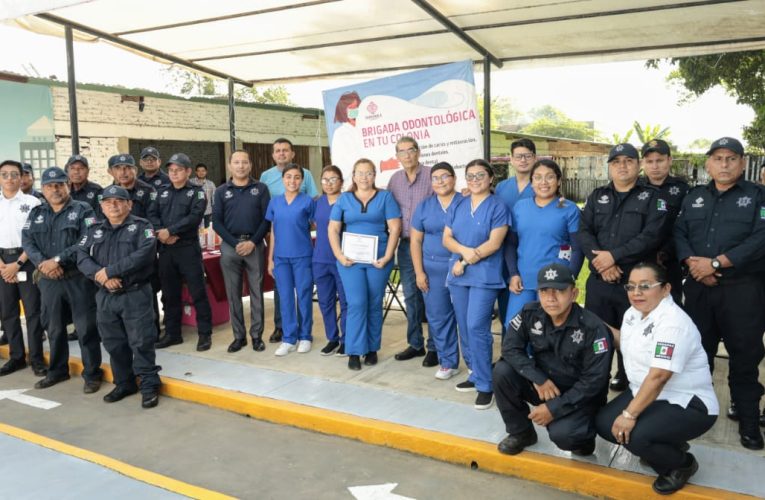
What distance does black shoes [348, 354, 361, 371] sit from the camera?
557 centimetres

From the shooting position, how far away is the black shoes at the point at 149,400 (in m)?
5.17

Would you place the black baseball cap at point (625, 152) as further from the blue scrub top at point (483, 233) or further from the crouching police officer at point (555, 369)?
the crouching police officer at point (555, 369)

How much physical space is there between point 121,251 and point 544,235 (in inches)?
130

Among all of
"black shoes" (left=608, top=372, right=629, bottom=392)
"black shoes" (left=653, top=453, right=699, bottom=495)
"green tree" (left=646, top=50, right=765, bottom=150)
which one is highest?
"green tree" (left=646, top=50, right=765, bottom=150)

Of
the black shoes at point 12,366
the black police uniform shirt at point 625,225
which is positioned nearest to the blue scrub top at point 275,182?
the black shoes at point 12,366

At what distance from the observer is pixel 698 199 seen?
4.06 m

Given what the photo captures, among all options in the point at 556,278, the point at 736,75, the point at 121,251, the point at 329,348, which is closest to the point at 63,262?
the point at 121,251

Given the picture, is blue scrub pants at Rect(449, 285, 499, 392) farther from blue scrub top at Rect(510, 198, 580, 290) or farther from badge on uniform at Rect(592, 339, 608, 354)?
badge on uniform at Rect(592, 339, 608, 354)

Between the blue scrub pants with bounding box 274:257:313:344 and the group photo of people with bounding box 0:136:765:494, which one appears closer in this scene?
the group photo of people with bounding box 0:136:765:494

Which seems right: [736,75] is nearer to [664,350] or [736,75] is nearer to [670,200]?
[670,200]

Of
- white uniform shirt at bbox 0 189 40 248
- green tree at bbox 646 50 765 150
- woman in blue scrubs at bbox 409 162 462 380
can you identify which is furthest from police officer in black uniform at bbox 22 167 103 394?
green tree at bbox 646 50 765 150

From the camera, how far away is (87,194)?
659cm

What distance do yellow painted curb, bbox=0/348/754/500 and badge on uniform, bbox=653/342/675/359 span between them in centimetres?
75

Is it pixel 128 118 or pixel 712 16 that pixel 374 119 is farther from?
pixel 128 118
